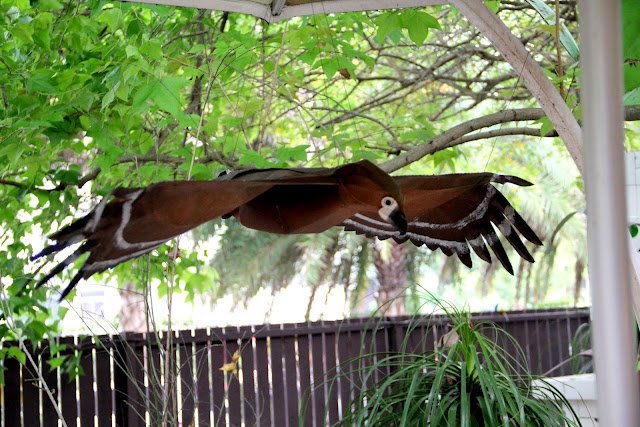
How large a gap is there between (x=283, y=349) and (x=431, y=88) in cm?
267

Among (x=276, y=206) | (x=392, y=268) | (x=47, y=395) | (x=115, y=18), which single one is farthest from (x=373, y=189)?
(x=392, y=268)

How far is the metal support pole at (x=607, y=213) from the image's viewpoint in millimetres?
907

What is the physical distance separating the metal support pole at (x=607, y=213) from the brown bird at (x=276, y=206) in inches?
23.3

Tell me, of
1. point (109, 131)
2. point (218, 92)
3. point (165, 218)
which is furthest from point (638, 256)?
point (218, 92)

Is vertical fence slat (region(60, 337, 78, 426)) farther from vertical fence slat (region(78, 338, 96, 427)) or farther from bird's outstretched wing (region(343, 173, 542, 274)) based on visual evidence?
bird's outstretched wing (region(343, 173, 542, 274))

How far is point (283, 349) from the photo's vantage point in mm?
4902

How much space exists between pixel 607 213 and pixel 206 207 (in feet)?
2.64

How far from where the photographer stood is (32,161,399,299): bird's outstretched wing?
1.39 m

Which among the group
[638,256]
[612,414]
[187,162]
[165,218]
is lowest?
[612,414]

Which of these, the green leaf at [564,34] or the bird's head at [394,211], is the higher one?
the green leaf at [564,34]

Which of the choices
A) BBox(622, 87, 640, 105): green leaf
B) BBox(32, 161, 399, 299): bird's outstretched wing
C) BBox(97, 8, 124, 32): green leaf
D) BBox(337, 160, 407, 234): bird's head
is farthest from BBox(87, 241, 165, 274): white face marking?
BBox(97, 8, 124, 32): green leaf

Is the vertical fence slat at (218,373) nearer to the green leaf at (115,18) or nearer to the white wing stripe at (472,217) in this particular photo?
the green leaf at (115,18)

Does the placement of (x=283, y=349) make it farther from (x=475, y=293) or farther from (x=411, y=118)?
(x=475, y=293)

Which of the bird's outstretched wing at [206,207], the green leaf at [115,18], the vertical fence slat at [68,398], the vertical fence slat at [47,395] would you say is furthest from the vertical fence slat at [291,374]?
the bird's outstretched wing at [206,207]
